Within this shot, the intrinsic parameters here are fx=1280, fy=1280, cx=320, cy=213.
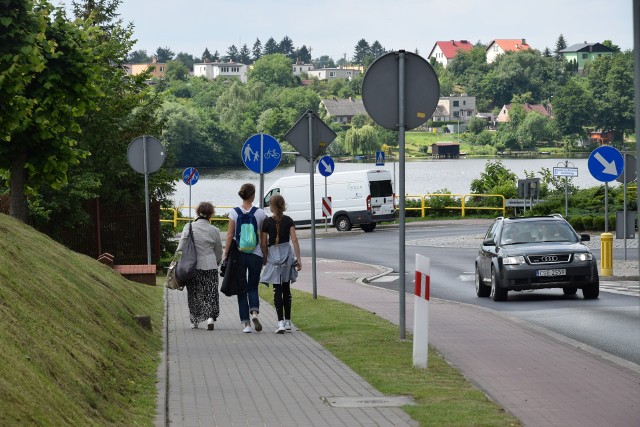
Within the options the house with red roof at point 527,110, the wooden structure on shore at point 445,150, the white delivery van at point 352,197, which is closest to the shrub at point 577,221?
the white delivery van at point 352,197

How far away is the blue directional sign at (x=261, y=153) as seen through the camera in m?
20.3

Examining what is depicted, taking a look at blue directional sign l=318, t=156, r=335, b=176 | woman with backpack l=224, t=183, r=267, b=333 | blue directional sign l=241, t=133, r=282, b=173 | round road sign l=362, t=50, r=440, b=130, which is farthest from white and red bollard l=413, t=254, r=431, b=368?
blue directional sign l=318, t=156, r=335, b=176

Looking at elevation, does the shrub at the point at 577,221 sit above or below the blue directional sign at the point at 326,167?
below

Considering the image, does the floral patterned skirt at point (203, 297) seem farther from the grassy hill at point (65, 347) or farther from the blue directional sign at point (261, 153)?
the blue directional sign at point (261, 153)

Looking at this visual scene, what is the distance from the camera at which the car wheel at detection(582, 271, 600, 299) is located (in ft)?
70.8

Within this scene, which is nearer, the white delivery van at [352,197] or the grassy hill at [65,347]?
the grassy hill at [65,347]

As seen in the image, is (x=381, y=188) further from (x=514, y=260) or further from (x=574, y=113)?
(x=574, y=113)

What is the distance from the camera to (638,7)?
7.80m

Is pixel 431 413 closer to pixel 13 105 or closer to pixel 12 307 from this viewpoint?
pixel 12 307

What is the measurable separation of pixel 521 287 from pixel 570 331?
5.54 meters

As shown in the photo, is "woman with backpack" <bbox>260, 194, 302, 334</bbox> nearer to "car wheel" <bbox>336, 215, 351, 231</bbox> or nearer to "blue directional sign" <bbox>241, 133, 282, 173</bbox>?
"blue directional sign" <bbox>241, 133, 282, 173</bbox>

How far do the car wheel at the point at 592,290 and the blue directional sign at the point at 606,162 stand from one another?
6.42m

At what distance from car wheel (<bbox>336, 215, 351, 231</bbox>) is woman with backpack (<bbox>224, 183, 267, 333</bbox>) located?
119ft

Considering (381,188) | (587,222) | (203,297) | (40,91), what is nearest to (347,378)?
(203,297)
